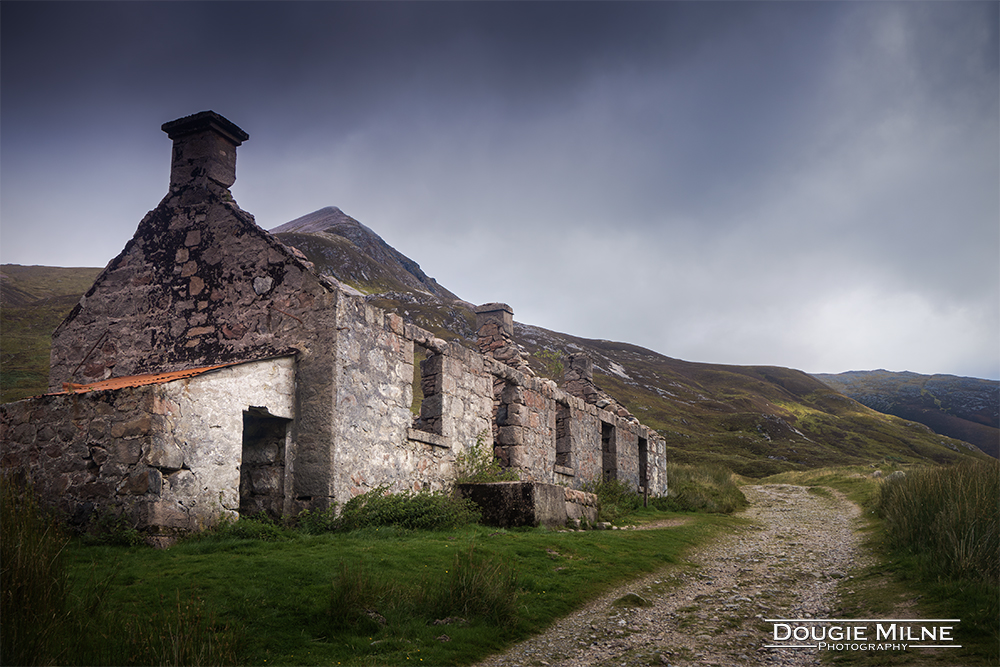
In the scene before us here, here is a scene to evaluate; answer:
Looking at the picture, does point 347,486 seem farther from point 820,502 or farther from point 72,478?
point 820,502

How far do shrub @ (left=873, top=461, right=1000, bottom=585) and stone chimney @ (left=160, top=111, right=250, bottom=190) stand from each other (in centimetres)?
1052

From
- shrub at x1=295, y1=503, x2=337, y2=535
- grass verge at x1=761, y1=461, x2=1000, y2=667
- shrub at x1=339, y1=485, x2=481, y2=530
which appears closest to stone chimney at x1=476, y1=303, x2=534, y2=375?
shrub at x1=339, y1=485, x2=481, y2=530

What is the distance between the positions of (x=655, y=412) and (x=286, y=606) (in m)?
51.1

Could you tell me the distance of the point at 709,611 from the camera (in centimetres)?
639

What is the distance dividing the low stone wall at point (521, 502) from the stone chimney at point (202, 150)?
6250mm

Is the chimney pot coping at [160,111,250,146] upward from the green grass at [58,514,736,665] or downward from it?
upward

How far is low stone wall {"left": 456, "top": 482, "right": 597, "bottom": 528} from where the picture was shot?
9656 millimetres

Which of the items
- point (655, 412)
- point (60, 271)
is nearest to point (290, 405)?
point (655, 412)

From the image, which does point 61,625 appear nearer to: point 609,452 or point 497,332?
point 497,332

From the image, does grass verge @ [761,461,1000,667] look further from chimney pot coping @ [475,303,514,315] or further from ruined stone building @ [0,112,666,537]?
chimney pot coping @ [475,303,514,315]

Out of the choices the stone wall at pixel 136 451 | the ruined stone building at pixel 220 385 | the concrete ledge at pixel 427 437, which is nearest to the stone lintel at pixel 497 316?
the ruined stone building at pixel 220 385

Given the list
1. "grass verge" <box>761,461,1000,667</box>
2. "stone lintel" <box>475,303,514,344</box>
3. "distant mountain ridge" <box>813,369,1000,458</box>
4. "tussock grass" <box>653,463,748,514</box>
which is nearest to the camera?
"grass verge" <box>761,461,1000,667</box>

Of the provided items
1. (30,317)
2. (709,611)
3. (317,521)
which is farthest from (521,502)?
(30,317)

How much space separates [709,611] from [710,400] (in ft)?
196
